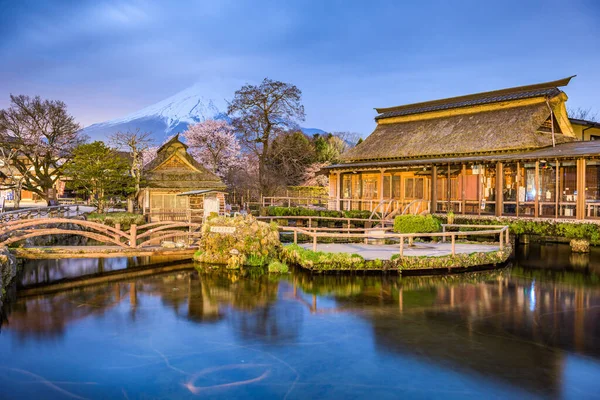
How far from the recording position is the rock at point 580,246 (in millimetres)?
19109

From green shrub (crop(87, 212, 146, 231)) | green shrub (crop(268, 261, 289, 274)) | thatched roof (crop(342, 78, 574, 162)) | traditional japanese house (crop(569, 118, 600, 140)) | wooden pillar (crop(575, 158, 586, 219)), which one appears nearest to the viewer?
green shrub (crop(268, 261, 289, 274))

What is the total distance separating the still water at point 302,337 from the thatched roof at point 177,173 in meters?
18.2

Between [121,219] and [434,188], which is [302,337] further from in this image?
[121,219]

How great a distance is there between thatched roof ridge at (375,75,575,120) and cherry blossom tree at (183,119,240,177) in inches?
732

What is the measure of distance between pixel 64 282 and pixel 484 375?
11.9 meters

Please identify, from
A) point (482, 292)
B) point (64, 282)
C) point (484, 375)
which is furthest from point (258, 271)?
point (484, 375)

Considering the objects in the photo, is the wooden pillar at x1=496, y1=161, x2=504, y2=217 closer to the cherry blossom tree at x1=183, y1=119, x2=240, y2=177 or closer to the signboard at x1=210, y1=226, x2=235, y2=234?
the signboard at x1=210, y1=226, x2=235, y2=234

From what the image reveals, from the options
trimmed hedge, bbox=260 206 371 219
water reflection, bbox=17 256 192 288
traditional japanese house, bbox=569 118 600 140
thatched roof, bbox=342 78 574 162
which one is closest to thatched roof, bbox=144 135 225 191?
trimmed hedge, bbox=260 206 371 219

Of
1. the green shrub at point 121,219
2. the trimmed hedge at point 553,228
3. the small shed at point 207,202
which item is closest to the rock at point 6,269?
the small shed at point 207,202

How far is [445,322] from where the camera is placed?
986 cm

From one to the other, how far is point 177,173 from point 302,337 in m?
26.2

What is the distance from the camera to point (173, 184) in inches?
1272

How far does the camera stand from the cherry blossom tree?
48.8 metres

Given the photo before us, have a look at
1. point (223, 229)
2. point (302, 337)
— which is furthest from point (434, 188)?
point (302, 337)
